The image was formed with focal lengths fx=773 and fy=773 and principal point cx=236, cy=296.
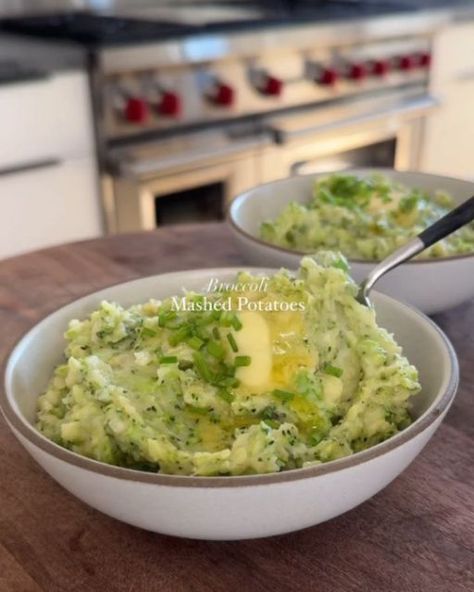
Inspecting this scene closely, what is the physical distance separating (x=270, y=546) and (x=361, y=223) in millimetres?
554

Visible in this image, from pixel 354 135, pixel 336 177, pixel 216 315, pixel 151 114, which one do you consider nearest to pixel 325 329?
pixel 216 315

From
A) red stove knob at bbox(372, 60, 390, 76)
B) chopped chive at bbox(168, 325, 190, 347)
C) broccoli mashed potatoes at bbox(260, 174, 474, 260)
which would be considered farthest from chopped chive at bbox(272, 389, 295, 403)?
red stove knob at bbox(372, 60, 390, 76)

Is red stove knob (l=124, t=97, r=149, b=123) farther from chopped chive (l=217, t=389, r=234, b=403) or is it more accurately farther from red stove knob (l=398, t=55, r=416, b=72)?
chopped chive (l=217, t=389, r=234, b=403)

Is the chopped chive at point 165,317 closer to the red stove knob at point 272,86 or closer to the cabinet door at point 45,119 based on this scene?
the cabinet door at point 45,119

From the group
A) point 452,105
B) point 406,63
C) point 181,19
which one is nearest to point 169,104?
point 181,19

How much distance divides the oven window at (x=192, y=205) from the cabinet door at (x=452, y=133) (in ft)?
3.49

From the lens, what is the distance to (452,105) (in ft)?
10.4

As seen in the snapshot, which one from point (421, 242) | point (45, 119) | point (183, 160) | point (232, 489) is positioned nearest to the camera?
point (232, 489)

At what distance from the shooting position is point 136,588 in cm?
62

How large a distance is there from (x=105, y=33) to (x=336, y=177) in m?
1.27

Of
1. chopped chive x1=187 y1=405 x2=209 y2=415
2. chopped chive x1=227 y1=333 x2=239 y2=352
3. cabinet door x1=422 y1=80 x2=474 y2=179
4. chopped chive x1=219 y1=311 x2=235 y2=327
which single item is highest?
chopped chive x1=219 y1=311 x2=235 y2=327

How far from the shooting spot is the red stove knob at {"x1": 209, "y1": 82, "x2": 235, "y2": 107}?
7.74 ft

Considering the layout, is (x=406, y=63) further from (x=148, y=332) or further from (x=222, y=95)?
(x=148, y=332)

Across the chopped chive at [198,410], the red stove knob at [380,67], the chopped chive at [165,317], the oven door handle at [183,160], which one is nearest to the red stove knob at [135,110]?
the oven door handle at [183,160]
